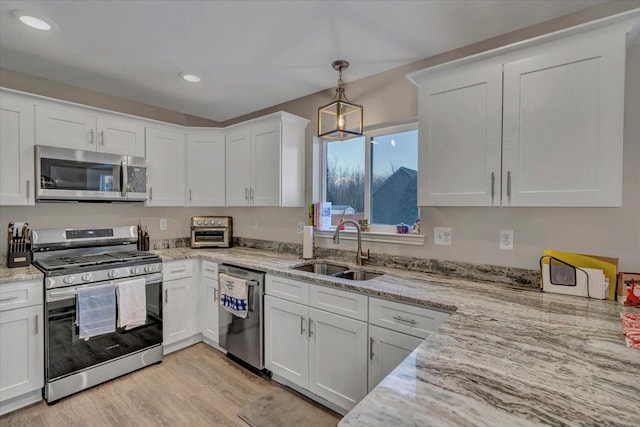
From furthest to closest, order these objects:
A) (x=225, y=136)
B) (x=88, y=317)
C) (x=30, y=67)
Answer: (x=225, y=136) < (x=30, y=67) < (x=88, y=317)

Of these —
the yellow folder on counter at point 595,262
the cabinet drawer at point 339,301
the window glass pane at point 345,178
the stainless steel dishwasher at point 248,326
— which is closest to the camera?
the yellow folder on counter at point 595,262

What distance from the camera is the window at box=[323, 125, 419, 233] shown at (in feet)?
8.60

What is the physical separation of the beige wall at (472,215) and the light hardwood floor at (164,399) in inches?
54.8

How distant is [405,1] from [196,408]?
2933mm

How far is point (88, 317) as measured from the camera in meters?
2.35

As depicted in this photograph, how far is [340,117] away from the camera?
2184mm

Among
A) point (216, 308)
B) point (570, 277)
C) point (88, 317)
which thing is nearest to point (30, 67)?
point (88, 317)

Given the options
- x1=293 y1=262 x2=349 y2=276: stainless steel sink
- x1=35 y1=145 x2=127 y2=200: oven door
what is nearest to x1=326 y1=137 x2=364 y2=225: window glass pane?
x1=293 y1=262 x2=349 y2=276: stainless steel sink

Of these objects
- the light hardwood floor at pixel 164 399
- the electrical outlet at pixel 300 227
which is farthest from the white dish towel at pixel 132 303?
the electrical outlet at pixel 300 227

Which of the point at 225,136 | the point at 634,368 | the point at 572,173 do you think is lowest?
the point at 634,368

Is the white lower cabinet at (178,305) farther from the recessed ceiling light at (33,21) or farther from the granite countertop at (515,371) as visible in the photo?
the granite countertop at (515,371)

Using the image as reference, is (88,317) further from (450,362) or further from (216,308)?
(450,362)

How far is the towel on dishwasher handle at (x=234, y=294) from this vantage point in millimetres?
2617

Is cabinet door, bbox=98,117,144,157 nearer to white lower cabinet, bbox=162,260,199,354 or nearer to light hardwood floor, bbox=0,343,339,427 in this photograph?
white lower cabinet, bbox=162,260,199,354
